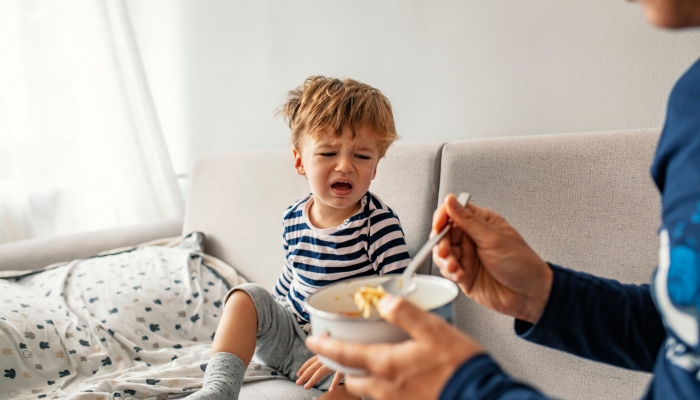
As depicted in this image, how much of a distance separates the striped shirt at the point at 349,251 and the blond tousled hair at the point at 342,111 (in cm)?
18

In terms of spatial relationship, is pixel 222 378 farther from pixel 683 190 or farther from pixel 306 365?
pixel 683 190

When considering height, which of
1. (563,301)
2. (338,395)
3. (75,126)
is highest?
(75,126)

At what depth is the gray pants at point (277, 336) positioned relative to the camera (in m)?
1.29

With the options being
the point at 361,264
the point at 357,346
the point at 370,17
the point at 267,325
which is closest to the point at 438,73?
the point at 370,17

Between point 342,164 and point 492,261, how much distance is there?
61cm

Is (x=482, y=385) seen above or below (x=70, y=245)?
above

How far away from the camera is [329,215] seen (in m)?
1.46

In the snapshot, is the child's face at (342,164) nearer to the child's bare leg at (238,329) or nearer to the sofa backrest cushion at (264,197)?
the sofa backrest cushion at (264,197)

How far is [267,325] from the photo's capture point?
50.7 inches

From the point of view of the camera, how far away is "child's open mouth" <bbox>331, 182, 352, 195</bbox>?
1.35 metres

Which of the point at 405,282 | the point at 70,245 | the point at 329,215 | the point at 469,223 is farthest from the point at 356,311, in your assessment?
the point at 70,245

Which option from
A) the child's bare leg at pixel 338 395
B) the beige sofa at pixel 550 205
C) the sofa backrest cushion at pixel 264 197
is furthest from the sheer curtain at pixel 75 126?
the child's bare leg at pixel 338 395

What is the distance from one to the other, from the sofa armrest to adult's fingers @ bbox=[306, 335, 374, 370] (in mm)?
1635

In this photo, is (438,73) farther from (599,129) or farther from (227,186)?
(227,186)
